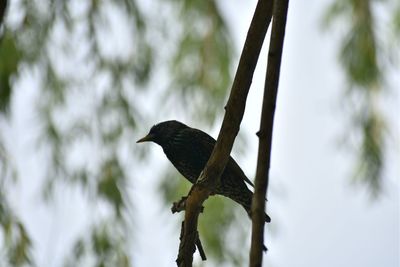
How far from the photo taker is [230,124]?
84.6 inches

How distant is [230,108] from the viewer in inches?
82.9

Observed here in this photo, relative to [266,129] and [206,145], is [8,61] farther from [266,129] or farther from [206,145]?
[266,129]

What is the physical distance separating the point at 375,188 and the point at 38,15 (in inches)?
86.5

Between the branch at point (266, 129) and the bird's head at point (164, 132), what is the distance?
201 cm

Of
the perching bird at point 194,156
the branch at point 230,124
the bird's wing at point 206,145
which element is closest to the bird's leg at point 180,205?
the branch at point 230,124

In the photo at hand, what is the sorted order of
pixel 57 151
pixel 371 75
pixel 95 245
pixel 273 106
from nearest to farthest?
pixel 273 106
pixel 95 245
pixel 57 151
pixel 371 75

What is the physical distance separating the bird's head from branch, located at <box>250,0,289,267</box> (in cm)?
201

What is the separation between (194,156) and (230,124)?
4.77ft

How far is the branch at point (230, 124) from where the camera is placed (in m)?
2.01

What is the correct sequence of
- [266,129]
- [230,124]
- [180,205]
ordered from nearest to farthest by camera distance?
1. [266,129]
2. [230,124]
3. [180,205]

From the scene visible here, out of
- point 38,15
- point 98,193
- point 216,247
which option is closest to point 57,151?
point 98,193

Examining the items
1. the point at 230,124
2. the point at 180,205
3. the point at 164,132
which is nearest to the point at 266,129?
the point at 230,124

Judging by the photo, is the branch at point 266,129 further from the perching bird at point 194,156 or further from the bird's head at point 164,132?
the bird's head at point 164,132

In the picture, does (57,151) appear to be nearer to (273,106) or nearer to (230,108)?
(230,108)
